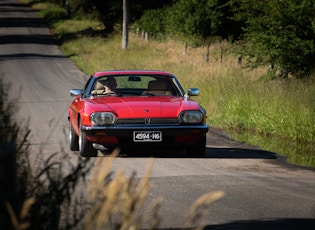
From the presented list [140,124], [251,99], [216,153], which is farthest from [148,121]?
[251,99]

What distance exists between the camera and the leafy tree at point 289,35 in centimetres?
2330

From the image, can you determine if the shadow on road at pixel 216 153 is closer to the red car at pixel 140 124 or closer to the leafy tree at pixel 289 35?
the red car at pixel 140 124

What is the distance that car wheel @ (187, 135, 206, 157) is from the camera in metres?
14.1

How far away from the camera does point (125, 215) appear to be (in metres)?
4.82

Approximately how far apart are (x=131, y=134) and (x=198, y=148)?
1175mm

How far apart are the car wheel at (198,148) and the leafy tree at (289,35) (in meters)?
9.36

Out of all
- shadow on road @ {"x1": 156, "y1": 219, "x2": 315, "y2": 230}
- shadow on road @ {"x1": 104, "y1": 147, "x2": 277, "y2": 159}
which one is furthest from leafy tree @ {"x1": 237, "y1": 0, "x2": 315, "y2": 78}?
shadow on road @ {"x1": 156, "y1": 219, "x2": 315, "y2": 230}

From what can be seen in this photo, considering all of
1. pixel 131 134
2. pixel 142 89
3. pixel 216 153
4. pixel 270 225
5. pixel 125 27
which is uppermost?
pixel 270 225

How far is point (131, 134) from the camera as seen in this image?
1358 centimetres

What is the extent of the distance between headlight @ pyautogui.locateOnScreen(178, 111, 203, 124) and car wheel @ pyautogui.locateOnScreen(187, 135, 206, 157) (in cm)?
29

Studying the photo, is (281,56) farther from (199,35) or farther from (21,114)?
(199,35)

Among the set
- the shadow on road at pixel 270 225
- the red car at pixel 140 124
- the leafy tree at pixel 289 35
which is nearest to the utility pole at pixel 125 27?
the leafy tree at pixel 289 35

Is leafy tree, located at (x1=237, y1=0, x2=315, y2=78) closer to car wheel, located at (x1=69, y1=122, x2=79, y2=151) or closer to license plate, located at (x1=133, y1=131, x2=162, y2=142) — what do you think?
car wheel, located at (x1=69, y1=122, x2=79, y2=151)

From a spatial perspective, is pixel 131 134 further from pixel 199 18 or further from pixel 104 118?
pixel 199 18
